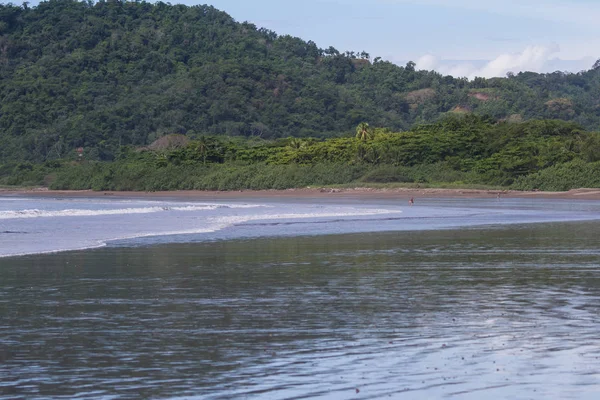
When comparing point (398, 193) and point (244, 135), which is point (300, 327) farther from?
point (244, 135)

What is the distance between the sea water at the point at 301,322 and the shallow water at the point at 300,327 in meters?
0.03

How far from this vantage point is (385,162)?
96.9 m

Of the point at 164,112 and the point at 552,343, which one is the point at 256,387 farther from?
the point at 164,112

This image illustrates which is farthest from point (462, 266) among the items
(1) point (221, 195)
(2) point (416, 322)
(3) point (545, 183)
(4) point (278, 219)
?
(1) point (221, 195)

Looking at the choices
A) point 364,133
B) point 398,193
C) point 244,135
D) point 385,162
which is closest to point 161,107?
point 244,135

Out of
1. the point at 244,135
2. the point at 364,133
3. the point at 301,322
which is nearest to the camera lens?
the point at 301,322

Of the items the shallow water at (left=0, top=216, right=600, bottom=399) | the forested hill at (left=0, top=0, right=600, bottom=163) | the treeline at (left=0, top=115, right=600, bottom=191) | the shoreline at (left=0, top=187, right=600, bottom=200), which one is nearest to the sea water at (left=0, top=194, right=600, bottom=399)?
the shallow water at (left=0, top=216, right=600, bottom=399)

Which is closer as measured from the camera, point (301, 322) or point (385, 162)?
point (301, 322)

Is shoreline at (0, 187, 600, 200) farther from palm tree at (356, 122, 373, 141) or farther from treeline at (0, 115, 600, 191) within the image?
palm tree at (356, 122, 373, 141)

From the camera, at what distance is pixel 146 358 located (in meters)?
9.09

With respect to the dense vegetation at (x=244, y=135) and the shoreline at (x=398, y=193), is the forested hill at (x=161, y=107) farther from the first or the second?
the shoreline at (x=398, y=193)

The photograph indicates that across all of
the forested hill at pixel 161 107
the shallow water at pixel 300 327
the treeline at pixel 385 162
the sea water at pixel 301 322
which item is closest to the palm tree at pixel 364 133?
the treeline at pixel 385 162

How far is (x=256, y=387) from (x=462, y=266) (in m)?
10.6

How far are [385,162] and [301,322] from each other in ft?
283
